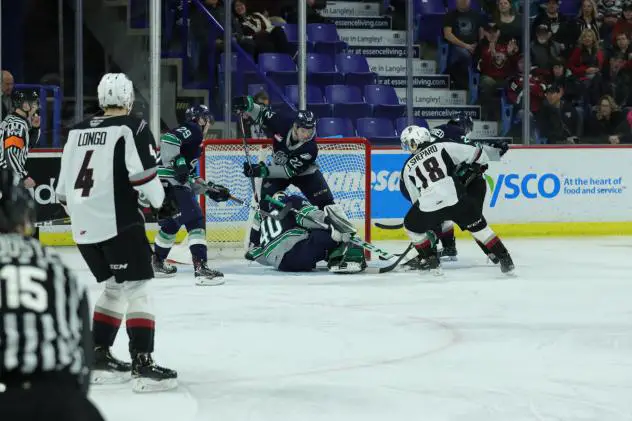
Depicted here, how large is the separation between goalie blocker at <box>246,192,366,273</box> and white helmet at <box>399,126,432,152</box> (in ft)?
2.04

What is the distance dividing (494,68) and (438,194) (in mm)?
3979

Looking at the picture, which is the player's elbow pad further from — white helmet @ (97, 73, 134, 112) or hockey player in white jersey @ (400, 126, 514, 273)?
hockey player in white jersey @ (400, 126, 514, 273)

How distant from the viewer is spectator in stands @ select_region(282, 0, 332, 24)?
37.6 ft

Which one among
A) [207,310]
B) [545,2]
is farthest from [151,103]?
[545,2]

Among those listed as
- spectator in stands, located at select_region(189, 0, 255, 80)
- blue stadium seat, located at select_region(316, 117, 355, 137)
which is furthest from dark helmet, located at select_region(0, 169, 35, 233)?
blue stadium seat, located at select_region(316, 117, 355, 137)

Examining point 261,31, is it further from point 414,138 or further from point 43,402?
point 43,402

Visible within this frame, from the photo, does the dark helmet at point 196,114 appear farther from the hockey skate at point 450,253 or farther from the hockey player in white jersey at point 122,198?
the hockey player in white jersey at point 122,198

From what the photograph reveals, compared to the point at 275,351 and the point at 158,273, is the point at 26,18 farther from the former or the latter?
the point at 275,351

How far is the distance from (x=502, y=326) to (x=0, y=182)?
3.62 meters

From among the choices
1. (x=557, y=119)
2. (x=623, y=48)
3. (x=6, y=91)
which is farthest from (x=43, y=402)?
(x=623, y=48)

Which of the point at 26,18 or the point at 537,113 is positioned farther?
the point at 537,113

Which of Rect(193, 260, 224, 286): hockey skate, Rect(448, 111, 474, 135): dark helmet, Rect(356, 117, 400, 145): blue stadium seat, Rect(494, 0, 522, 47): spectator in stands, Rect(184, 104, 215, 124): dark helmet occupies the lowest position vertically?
Rect(193, 260, 224, 286): hockey skate

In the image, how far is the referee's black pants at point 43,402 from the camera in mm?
1954

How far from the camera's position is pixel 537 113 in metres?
10.5
